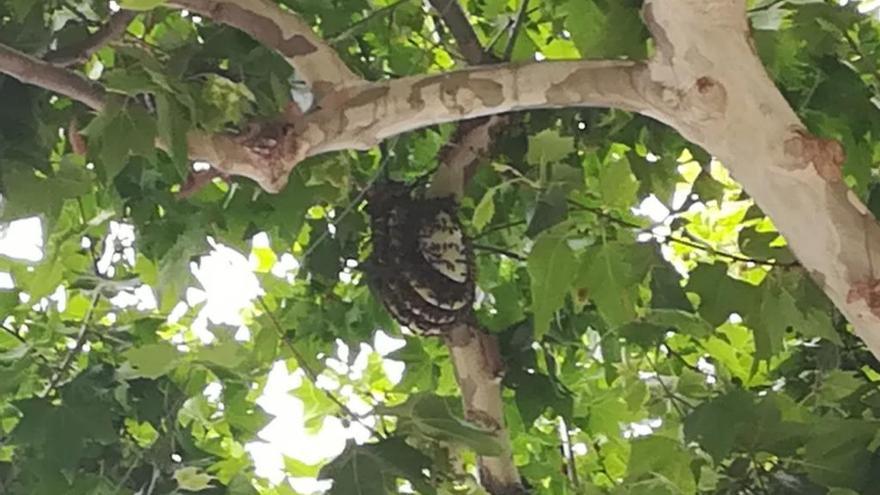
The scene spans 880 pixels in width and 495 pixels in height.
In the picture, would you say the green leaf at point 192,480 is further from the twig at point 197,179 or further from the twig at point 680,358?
the twig at point 680,358

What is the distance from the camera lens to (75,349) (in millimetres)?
1014

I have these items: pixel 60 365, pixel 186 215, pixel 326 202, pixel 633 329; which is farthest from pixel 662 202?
pixel 60 365

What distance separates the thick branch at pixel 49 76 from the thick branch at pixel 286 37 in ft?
0.26

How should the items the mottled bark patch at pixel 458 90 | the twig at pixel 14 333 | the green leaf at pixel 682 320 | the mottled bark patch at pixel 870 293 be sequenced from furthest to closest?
the twig at pixel 14 333 → the green leaf at pixel 682 320 → the mottled bark patch at pixel 458 90 → the mottled bark patch at pixel 870 293

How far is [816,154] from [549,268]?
0.59 feet

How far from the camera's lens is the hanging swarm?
914mm

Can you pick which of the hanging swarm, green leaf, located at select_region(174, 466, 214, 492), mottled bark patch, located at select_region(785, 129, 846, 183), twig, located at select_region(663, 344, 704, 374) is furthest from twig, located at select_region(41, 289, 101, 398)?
mottled bark patch, located at select_region(785, 129, 846, 183)

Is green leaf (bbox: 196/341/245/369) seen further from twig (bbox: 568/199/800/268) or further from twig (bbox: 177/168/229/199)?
twig (bbox: 568/199/800/268)

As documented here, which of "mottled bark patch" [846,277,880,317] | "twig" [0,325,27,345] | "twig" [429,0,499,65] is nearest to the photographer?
"mottled bark patch" [846,277,880,317]

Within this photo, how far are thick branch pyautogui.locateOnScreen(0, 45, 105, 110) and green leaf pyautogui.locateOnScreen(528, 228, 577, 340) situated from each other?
27cm

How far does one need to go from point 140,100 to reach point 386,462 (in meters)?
0.26

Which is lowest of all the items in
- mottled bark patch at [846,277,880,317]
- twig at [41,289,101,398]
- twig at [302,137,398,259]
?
mottled bark patch at [846,277,880,317]

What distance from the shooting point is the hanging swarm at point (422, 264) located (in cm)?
91

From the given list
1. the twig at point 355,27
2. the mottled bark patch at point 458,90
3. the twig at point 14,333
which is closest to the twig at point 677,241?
the mottled bark patch at point 458,90
